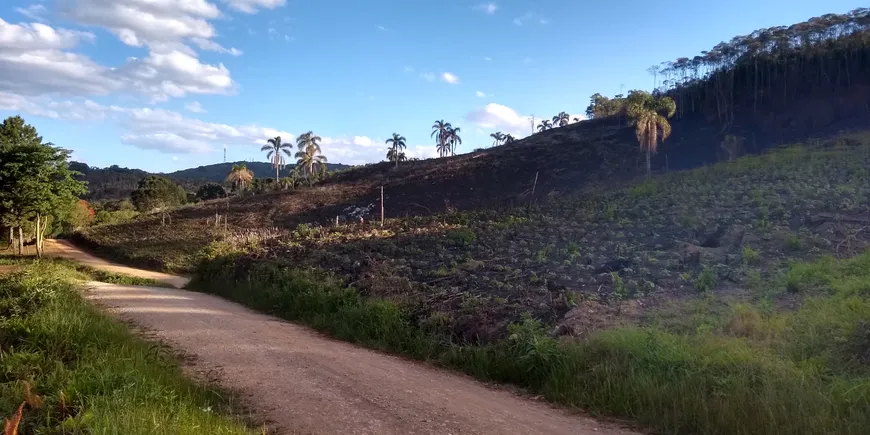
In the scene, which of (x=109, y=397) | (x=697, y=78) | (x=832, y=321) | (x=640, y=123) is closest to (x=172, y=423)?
(x=109, y=397)

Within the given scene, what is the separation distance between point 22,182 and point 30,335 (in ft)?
101

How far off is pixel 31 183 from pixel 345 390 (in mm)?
33583

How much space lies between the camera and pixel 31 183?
31.8m

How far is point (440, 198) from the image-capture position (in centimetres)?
4559

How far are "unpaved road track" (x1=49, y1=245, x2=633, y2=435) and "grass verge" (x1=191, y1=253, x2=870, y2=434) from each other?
50 cm

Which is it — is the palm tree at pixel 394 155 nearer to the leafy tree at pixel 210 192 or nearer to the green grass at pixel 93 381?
the leafy tree at pixel 210 192

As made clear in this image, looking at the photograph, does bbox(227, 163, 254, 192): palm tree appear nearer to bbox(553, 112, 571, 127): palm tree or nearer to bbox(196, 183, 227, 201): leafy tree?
bbox(196, 183, 227, 201): leafy tree

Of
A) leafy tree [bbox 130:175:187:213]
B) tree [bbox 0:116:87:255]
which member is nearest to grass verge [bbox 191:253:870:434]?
tree [bbox 0:116:87:255]

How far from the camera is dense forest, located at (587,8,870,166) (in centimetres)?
4534

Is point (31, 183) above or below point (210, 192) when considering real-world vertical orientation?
below

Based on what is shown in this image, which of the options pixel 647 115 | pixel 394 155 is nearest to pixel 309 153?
pixel 394 155

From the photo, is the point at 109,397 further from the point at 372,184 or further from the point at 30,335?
the point at 372,184

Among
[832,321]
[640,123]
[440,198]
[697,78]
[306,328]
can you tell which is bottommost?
[306,328]

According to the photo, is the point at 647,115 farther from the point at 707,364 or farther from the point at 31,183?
the point at 31,183
